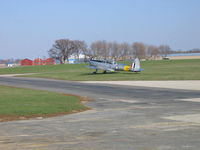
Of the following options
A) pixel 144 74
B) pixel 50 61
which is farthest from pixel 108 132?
pixel 50 61

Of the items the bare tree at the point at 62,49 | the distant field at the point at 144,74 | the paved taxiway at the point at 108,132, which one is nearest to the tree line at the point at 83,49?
the bare tree at the point at 62,49

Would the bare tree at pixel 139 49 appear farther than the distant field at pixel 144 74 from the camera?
Yes

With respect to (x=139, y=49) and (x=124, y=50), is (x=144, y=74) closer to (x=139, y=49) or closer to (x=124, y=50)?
(x=124, y=50)

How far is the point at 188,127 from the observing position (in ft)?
36.1

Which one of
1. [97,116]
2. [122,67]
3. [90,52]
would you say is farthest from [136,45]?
[97,116]

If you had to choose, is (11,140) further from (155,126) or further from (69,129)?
(155,126)

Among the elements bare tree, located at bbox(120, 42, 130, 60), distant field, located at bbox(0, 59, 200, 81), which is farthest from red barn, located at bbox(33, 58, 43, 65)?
distant field, located at bbox(0, 59, 200, 81)

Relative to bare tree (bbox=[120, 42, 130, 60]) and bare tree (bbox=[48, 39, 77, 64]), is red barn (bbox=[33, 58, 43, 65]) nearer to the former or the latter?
bare tree (bbox=[48, 39, 77, 64])

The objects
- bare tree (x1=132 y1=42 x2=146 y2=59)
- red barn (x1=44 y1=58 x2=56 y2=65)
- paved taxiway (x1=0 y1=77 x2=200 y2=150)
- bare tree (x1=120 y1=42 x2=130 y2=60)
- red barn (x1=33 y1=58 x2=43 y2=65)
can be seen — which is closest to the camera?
paved taxiway (x1=0 y1=77 x2=200 y2=150)

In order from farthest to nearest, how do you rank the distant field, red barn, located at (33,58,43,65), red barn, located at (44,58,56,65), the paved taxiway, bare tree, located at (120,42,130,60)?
bare tree, located at (120,42,130,60) → red barn, located at (33,58,43,65) → red barn, located at (44,58,56,65) → the distant field → the paved taxiway

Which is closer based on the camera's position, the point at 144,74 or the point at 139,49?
the point at 144,74

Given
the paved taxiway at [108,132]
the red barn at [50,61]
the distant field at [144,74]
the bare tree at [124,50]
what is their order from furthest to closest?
the bare tree at [124,50], the red barn at [50,61], the distant field at [144,74], the paved taxiway at [108,132]

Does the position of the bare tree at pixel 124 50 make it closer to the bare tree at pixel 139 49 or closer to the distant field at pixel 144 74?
the bare tree at pixel 139 49

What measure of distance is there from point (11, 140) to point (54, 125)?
2.79 m
